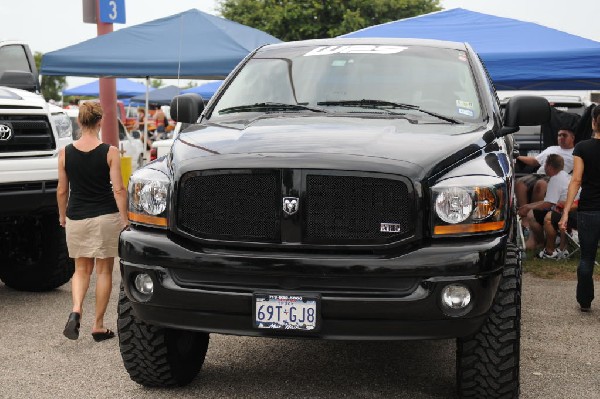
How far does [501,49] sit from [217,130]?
680 cm

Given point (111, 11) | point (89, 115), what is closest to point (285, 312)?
point (89, 115)

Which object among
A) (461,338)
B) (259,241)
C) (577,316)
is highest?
(259,241)

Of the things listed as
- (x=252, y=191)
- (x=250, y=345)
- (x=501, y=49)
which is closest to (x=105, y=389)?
(x=250, y=345)

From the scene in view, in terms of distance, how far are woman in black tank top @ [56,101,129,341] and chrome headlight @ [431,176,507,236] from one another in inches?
105

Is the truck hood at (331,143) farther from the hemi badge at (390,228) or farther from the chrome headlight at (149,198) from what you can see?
the hemi badge at (390,228)

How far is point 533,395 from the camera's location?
4.86 metres

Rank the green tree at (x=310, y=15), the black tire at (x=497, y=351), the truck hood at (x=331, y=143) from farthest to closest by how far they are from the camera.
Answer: the green tree at (x=310, y=15) < the black tire at (x=497, y=351) < the truck hood at (x=331, y=143)

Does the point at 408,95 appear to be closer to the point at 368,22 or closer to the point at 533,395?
the point at 533,395

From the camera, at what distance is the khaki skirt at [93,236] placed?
19.8 feet

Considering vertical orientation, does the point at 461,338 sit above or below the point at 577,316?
above

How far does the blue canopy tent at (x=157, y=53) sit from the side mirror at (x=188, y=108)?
5.90 meters

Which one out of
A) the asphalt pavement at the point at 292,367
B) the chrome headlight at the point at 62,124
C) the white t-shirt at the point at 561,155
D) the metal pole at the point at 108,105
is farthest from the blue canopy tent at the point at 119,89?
the asphalt pavement at the point at 292,367

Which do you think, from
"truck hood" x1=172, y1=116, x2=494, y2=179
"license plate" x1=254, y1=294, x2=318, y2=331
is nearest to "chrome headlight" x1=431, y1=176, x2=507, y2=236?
"truck hood" x1=172, y1=116, x2=494, y2=179

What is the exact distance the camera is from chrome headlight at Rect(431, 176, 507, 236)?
396 centimetres
